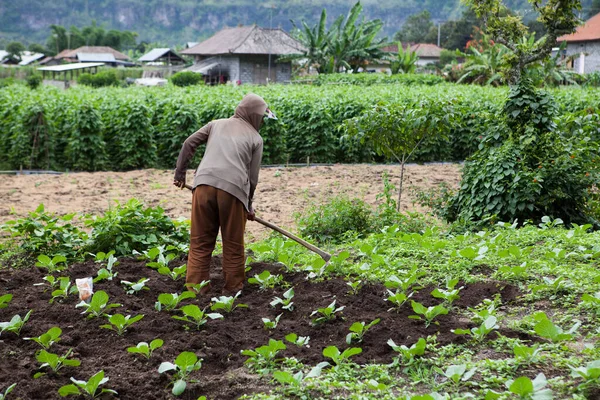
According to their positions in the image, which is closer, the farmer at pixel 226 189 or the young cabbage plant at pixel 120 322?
the young cabbage plant at pixel 120 322

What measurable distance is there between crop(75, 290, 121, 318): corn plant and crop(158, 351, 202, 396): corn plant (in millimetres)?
1055

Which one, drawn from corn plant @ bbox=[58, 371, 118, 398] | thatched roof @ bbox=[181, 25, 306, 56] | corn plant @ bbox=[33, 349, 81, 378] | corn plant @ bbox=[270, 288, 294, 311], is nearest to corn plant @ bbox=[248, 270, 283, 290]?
corn plant @ bbox=[270, 288, 294, 311]

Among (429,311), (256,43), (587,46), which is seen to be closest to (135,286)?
(429,311)

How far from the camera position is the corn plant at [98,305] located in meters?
4.75

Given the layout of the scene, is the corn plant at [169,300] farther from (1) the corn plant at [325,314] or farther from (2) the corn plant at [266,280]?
(1) the corn plant at [325,314]

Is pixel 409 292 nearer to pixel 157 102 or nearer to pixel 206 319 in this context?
pixel 206 319

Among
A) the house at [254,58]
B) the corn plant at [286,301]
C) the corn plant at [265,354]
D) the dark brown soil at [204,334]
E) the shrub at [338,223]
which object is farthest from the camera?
the house at [254,58]

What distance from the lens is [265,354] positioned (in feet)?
13.0

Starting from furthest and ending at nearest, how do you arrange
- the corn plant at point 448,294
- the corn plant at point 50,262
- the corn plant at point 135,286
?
the corn plant at point 50,262
the corn plant at point 135,286
the corn plant at point 448,294

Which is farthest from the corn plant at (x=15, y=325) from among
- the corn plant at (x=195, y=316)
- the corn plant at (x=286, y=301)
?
the corn plant at (x=286, y=301)

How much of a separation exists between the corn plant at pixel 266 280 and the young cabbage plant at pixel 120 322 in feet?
3.89

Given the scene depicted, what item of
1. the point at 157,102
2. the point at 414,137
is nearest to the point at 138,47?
the point at 157,102

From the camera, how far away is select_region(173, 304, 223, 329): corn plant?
178 inches

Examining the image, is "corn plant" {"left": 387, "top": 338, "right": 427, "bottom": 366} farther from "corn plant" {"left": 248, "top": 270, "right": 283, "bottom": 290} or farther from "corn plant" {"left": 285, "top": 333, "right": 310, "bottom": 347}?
"corn plant" {"left": 248, "top": 270, "right": 283, "bottom": 290}
